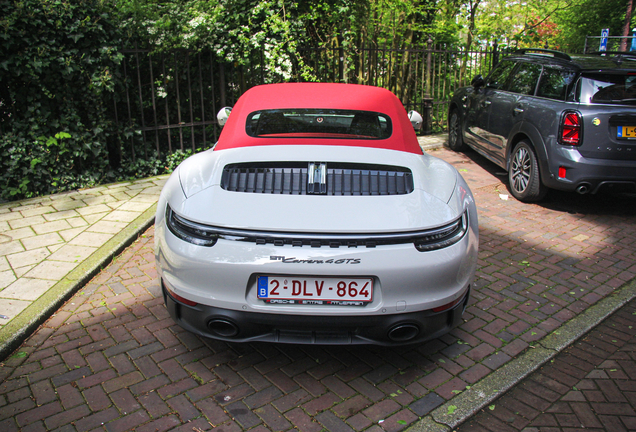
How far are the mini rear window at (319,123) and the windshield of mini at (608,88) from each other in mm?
3154

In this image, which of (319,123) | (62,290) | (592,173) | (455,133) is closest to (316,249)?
(319,123)

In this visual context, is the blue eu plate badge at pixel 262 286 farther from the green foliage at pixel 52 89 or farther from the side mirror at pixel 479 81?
the side mirror at pixel 479 81

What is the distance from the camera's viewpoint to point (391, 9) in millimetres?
13086

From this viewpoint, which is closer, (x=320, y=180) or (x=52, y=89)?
(x=320, y=180)

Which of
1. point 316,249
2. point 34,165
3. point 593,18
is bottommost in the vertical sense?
point 34,165

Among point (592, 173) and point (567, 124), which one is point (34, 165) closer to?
point (567, 124)

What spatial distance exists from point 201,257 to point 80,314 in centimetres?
162

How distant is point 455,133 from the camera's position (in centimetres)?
914

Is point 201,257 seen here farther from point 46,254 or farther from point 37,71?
point 37,71

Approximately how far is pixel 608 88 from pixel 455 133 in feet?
12.4

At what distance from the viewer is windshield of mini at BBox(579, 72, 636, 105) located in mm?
5336

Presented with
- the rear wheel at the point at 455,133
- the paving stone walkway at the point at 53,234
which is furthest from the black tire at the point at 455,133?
the paving stone walkway at the point at 53,234

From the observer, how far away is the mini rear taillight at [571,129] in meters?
5.39

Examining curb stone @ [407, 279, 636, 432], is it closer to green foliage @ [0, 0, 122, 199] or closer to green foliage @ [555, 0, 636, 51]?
green foliage @ [0, 0, 122, 199]
